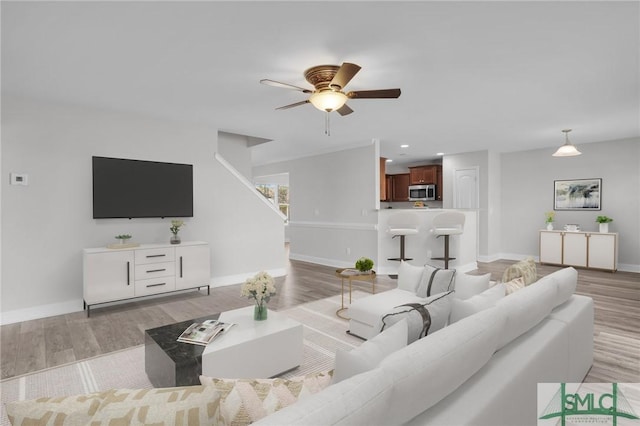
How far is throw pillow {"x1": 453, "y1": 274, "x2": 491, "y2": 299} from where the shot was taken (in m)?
2.70

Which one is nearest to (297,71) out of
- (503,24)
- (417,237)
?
(503,24)

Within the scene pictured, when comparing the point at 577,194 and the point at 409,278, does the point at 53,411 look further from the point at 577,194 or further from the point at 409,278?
the point at 577,194

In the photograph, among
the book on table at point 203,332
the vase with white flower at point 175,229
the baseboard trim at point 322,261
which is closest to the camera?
the book on table at point 203,332

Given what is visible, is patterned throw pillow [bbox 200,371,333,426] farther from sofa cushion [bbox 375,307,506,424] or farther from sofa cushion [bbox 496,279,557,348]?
sofa cushion [bbox 496,279,557,348]

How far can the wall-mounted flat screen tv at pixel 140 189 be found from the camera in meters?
4.25

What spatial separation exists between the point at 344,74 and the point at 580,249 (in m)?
6.50

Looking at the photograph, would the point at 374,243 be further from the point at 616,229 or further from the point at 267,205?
the point at 616,229

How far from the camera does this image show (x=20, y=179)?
12.3 ft

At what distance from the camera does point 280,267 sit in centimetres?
614

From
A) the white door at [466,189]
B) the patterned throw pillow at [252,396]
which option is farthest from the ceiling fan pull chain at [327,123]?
the white door at [466,189]

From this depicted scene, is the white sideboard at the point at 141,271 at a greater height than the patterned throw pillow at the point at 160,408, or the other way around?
the patterned throw pillow at the point at 160,408

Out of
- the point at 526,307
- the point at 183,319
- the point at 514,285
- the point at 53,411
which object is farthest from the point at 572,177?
the point at 53,411

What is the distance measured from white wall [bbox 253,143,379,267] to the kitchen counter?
17cm

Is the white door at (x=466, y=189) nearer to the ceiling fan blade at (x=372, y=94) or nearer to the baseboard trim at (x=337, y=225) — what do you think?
the baseboard trim at (x=337, y=225)
